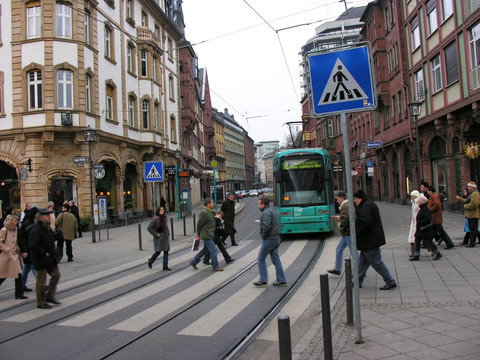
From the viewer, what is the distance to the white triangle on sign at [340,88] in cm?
472

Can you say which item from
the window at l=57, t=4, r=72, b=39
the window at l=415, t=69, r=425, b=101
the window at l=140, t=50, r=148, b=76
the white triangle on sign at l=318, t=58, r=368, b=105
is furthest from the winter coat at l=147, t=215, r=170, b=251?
the window at l=140, t=50, r=148, b=76

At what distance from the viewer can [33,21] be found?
21.9 metres

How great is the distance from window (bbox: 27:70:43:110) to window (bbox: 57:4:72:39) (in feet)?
7.50

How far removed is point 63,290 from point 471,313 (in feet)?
24.6

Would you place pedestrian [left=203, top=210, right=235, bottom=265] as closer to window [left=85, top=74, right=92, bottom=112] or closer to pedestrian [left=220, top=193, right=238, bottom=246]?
pedestrian [left=220, top=193, right=238, bottom=246]

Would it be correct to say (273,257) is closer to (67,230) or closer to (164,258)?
(164,258)

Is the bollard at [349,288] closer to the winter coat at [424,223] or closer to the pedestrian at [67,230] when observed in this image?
the winter coat at [424,223]

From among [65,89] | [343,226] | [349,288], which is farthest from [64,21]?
[349,288]

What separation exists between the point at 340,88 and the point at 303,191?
11.2m

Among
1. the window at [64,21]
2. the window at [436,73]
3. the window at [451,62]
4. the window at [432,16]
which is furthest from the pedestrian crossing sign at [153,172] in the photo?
the window at [432,16]

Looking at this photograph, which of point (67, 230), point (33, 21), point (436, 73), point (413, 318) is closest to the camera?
point (413, 318)

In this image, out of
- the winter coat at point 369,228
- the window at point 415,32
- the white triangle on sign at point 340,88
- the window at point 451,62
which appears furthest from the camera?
the window at point 415,32

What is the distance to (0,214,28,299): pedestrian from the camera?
323 inches

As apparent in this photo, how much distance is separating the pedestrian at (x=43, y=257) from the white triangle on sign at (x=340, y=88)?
5451 mm
